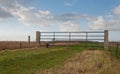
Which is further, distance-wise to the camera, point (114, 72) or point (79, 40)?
point (79, 40)

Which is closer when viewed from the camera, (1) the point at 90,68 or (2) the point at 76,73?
(2) the point at 76,73

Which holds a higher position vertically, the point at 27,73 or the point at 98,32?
the point at 98,32

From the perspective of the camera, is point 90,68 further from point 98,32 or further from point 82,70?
point 98,32

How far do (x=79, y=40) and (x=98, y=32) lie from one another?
10.7 feet

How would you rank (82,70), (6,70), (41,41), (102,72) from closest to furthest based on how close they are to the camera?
(102,72) → (82,70) → (6,70) → (41,41)

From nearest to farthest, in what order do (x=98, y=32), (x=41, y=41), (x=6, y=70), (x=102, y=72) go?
(x=102, y=72), (x=6, y=70), (x=98, y=32), (x=41, y=41)

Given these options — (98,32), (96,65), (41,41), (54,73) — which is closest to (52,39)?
(41,41)

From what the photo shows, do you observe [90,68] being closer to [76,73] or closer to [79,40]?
[76,73]

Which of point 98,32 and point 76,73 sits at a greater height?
point 98,32

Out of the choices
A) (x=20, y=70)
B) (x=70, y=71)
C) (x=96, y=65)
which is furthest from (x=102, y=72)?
(x=20, y=70)

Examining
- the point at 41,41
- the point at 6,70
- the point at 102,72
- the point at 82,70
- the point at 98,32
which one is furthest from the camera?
the point at 41,41

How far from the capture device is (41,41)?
115 feet

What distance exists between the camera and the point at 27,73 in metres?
14.5

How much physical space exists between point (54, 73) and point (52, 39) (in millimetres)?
21410
